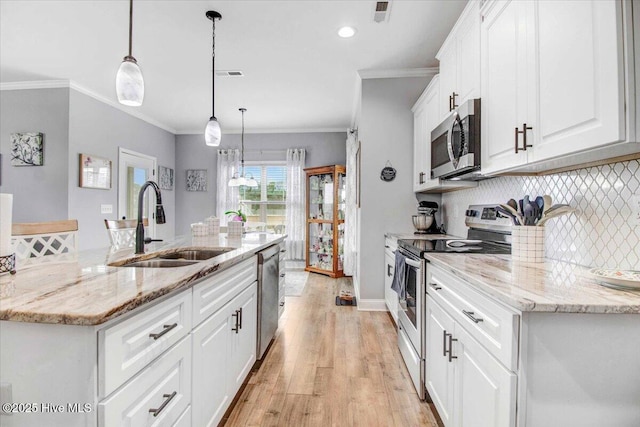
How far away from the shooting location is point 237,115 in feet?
17.5

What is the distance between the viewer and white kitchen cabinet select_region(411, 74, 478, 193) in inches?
107

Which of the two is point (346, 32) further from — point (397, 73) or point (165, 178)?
point (165, 178)

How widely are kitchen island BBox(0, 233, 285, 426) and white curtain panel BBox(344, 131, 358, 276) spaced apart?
3464 millimetres

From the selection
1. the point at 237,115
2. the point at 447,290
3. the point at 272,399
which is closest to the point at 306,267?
the point at 237,115

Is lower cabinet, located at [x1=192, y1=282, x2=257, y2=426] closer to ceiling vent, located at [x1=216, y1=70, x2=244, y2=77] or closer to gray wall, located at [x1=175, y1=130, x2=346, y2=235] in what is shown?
ceiling vent, located at [x1=216, y1=70, x2=244, y2=77]

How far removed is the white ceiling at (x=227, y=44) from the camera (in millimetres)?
2516

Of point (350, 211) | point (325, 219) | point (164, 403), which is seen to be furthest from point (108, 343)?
point (325, 219)

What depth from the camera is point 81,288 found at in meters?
0.97

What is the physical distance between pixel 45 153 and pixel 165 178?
2175mm

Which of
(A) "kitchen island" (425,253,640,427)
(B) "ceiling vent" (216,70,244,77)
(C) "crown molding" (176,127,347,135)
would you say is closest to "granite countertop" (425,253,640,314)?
(A) "kitchen island" (425,253,640,427)

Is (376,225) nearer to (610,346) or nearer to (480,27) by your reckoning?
(480,27)

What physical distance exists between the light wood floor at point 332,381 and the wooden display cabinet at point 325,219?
2.19m

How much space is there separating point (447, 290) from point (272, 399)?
3.98ft

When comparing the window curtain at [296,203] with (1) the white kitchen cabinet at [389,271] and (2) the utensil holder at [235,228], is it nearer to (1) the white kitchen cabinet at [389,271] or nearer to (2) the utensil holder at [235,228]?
(1) the white kitchen cabinet at [389,271]
